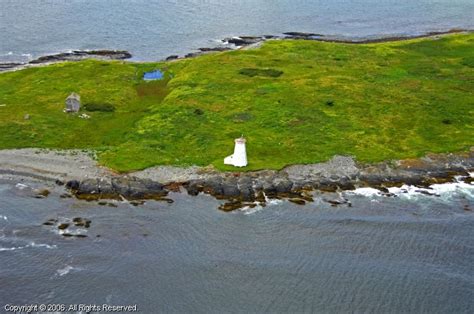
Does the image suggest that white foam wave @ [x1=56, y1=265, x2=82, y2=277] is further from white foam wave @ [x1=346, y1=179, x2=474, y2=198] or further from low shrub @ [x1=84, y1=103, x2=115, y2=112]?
low shrub @ [x1=84, y1=103, x2=115, y2=112]

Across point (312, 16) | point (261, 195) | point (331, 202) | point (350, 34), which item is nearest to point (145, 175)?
point (261, 195)

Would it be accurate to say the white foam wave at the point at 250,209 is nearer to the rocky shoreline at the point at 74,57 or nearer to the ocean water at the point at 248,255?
the ocean water at the point at 248,255

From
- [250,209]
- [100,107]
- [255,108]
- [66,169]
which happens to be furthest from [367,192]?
[100,107]

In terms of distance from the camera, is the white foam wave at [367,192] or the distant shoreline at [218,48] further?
the distant shoreline at [218,48]

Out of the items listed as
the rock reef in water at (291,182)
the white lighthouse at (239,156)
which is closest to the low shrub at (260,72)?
the rock reef in water at (291,182)

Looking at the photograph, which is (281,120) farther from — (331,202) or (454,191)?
(454,191)

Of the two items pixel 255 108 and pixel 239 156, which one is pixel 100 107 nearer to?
pixel 255 108

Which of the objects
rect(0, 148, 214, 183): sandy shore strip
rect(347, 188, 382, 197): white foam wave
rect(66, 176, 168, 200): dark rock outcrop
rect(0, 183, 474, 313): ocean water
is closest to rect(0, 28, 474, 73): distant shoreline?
rect(0, 148, 214, 183): sandy shore strip
